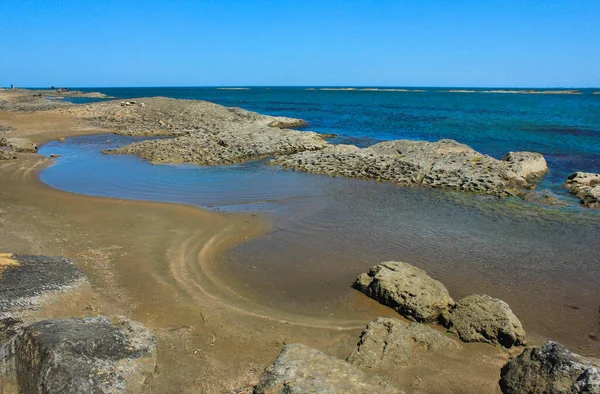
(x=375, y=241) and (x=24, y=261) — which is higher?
(x=24, y=261)

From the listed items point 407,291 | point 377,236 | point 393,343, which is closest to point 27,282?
point 393,343

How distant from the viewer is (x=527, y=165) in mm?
20719

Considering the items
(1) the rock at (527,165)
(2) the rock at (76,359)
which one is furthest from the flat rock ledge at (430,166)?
(2) the rock at (76,359)

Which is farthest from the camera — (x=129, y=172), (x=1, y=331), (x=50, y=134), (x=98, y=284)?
(x=50, y=134)

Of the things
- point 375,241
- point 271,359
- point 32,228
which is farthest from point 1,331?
point 375,241

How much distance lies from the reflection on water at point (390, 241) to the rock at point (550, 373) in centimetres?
215

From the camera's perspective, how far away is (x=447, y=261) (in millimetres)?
10547

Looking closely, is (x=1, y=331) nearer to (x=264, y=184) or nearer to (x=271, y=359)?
(x=271, y=359)

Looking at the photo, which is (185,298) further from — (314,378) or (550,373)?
(550,373)

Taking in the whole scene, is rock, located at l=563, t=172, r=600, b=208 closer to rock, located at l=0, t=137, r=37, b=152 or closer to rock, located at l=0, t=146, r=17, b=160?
rock, located at l=0, t=146, r=17, b=160

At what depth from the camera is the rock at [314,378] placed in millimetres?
4695

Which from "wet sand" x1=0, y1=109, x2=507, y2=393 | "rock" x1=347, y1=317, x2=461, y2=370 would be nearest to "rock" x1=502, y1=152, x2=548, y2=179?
"wet sand" x1=0, y1=109, x2=507, y2=393

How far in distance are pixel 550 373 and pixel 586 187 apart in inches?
598

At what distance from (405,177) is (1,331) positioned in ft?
53.4
